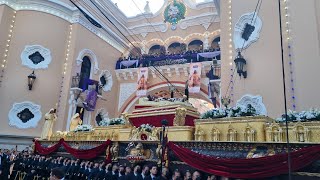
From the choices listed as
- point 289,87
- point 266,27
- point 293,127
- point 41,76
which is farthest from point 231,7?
point 41,76

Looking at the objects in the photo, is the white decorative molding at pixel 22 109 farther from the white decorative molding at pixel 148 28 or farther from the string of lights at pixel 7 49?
the white decorative molding at pixel 148 28

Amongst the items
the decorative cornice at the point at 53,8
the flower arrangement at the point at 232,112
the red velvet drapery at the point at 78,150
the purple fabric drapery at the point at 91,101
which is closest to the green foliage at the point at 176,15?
the decorative cornice at the point at 53,8

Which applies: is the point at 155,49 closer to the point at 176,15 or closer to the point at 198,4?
the point at 176,15

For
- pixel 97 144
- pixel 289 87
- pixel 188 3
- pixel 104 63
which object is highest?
pixel 188 3

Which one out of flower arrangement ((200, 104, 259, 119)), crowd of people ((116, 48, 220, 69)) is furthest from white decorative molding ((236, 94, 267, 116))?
crowd of people ((116, 48, 220, 69))

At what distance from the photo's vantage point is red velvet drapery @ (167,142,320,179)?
469 centimetres

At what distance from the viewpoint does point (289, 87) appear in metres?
8.68

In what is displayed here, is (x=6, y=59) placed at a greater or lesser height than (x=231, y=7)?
lesser

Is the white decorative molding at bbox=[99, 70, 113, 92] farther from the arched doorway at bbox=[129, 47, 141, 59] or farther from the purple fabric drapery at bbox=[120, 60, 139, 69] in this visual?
the arched doorway at bbox=[129, 47, 141, 59]

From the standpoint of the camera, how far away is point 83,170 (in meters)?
7.89

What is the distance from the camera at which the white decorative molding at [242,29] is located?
32.2ft

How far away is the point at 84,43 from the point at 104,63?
207cm

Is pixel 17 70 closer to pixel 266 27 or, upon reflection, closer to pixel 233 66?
pixel 233 66

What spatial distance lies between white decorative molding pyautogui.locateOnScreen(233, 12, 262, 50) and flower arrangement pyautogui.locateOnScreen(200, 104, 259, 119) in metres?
4.08
